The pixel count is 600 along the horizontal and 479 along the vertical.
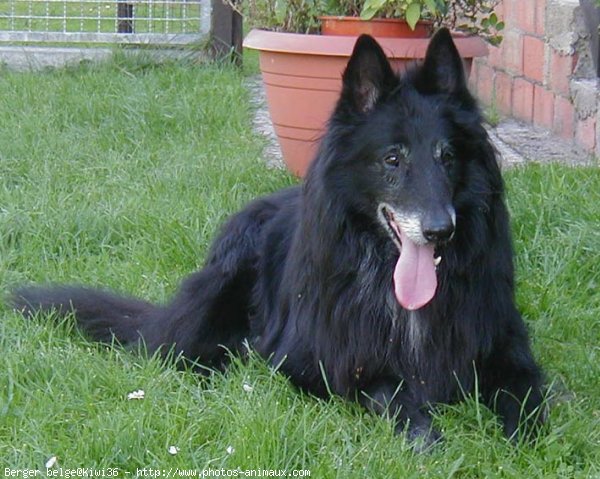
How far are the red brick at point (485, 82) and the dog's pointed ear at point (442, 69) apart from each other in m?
4.79

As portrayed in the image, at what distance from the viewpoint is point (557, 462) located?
9.73 ft

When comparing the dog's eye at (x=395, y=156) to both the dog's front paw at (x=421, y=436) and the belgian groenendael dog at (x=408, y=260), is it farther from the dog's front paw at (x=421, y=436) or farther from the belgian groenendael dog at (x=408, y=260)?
the dog's front paw at (x=421, y=436)

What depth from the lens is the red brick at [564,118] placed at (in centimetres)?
671

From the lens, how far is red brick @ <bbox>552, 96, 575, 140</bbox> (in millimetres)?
6707

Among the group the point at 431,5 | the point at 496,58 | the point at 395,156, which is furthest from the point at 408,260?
the point at 496,58

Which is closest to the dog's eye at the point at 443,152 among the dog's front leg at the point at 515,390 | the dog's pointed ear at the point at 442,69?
the dog's pointed ear at the point at 442,69

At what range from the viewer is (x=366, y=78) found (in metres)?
3.38

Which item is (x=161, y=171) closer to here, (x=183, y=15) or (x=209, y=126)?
(x=209, y=126)

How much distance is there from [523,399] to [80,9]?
21.6 feet

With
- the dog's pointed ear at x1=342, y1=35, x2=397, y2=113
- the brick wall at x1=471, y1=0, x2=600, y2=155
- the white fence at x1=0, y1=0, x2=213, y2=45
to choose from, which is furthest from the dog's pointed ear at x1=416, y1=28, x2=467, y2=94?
the white fence at x1=0, y1=0, x2=213, y2=45

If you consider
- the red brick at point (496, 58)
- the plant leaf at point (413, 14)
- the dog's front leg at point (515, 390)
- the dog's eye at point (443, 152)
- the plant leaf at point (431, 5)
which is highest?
the plant leaf at point (431, 5)

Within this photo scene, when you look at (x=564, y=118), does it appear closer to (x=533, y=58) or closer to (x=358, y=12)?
(x=533, y=58)

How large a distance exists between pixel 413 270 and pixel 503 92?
198 inches

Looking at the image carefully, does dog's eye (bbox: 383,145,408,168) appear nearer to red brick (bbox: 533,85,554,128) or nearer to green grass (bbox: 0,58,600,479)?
green grass (bbox: 0,58,600,479)
